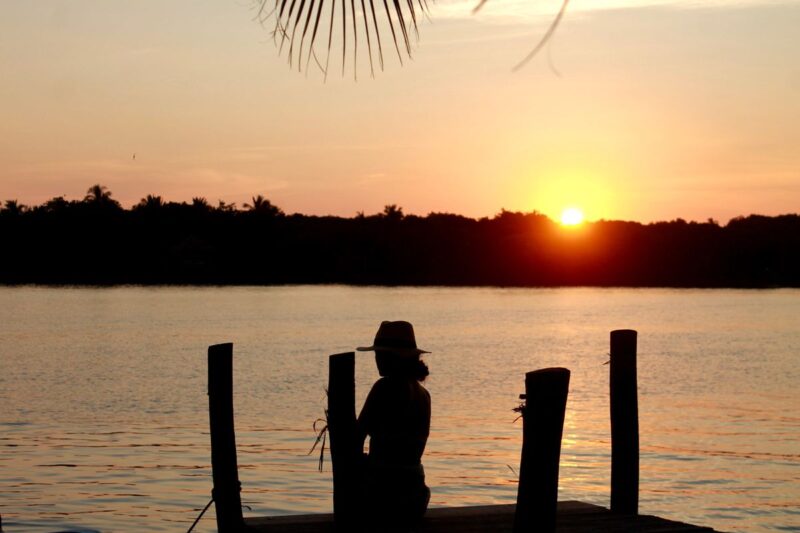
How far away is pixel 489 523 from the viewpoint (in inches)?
338

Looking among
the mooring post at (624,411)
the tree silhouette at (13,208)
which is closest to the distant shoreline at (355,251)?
the tree silhouette at (13,208)

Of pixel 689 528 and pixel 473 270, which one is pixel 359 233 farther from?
pixel 689 528

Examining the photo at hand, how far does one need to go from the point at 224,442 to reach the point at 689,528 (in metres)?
3.62

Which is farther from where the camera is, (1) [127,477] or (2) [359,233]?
(2) [359,233]

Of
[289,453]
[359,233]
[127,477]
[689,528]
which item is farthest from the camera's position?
[359,233]

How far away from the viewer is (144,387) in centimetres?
3506

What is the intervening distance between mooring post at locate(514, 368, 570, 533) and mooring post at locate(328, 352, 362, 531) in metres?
1.87

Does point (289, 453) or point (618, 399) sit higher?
point (618, 399)

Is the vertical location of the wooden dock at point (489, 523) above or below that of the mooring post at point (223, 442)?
below

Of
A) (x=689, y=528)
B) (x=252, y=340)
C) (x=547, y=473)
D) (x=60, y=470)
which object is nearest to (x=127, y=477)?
(x=60, y=470)

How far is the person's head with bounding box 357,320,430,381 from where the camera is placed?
7633 millimetres

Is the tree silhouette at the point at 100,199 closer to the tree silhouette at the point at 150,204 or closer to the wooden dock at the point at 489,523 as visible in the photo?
the tree silhouette at the point at 150,204

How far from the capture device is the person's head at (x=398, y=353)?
25.0 feet

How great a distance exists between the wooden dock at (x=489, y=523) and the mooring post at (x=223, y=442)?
0.17m
